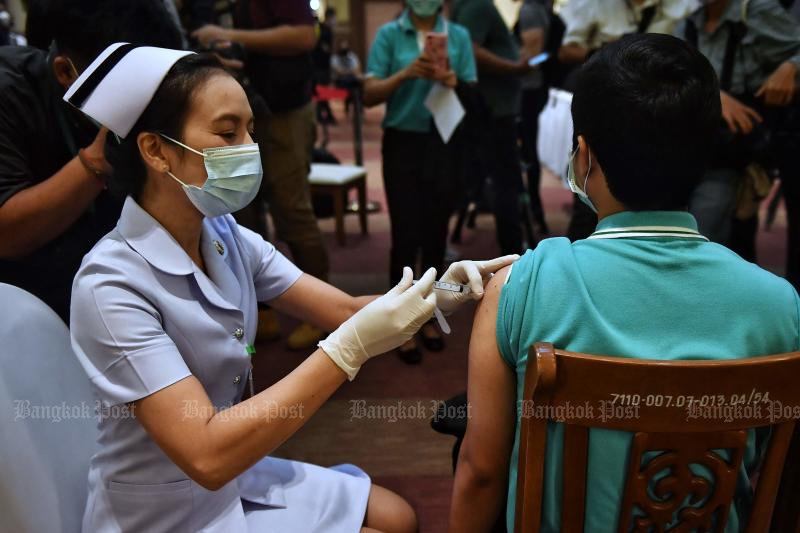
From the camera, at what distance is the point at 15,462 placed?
Result: 917mm

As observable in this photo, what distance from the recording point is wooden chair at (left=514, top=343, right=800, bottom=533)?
70 centimetres

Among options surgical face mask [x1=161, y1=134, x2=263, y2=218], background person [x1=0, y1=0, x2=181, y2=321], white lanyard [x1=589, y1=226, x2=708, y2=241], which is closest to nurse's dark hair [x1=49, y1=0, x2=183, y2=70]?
background person [x1=0, y1=0, x2=181, y2=321]

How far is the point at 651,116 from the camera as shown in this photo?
819 millimetres

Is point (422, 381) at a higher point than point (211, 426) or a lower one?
lower

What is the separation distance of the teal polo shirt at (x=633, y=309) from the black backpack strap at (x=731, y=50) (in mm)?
1612

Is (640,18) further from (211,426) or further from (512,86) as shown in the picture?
(211,426)

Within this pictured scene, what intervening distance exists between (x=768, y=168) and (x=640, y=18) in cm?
73

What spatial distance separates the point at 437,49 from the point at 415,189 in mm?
561

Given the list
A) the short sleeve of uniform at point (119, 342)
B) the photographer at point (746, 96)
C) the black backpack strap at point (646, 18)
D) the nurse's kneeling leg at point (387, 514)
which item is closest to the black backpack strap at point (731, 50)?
the photographer at point (746, 96)

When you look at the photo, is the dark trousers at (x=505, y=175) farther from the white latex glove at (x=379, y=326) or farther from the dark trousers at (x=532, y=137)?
the white latex glove at (x=379, y=326)

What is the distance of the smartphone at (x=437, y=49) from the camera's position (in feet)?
7.70

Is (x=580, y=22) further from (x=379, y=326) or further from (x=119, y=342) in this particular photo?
(x=119, y=342)

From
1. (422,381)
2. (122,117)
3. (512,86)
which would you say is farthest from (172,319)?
(512,86)
